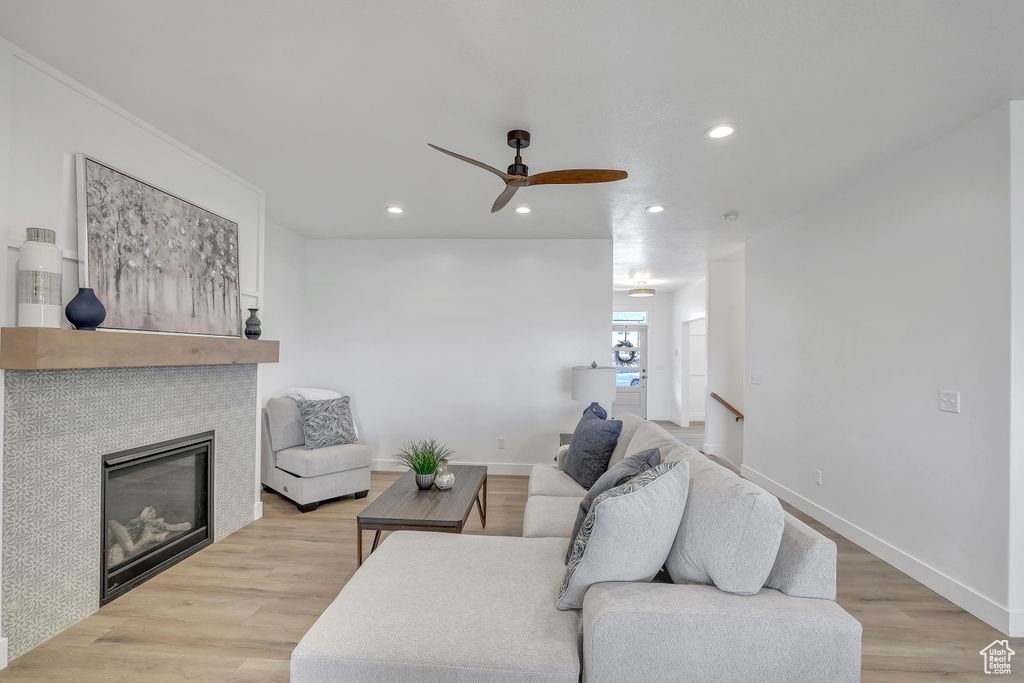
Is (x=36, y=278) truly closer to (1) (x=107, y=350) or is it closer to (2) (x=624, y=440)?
(1) (x=107, y=350)

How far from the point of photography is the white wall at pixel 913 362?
2406mm

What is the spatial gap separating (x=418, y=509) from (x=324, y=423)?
1966 millimetres

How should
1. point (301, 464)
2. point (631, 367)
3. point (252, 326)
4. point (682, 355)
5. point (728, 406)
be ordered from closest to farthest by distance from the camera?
1. point (252, 326)
2. point (301, 464)
3. point (728, 406)
4. point (682, 355)
5. point (631, 367)

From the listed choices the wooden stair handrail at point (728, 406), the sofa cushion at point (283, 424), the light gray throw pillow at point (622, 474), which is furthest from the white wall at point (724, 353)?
the sofa cushion at point (283, 424)

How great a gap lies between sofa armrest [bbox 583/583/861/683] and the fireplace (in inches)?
101

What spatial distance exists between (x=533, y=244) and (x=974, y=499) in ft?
12.9

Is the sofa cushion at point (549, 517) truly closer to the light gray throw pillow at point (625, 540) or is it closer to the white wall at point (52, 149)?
the light gray throw pillow at point (625, 540)

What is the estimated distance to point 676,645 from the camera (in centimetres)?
129

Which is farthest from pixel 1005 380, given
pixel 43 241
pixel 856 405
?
pixel 43 241

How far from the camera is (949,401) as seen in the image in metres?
2.64

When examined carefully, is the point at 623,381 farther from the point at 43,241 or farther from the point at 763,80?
the point at 43,241

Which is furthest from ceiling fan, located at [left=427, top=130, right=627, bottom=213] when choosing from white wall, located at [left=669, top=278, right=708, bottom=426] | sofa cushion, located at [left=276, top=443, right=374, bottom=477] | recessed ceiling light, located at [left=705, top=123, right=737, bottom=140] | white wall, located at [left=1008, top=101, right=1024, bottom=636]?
white wall, located at [left=669, top=278, right=708, bottom=426]

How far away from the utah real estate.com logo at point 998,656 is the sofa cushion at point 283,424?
4.47m

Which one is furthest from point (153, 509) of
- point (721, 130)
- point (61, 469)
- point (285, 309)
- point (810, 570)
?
point (721, 130)
